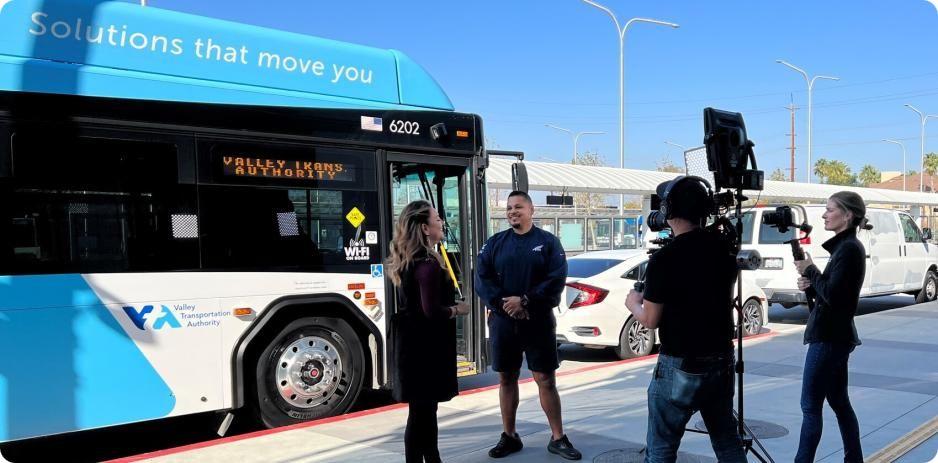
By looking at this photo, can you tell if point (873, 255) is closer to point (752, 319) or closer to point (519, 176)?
point (752, 319)

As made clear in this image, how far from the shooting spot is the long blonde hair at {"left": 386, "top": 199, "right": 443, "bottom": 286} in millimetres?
4129

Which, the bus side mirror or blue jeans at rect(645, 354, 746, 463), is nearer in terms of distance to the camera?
blue jeans at rect(645, 354, 746, 463)

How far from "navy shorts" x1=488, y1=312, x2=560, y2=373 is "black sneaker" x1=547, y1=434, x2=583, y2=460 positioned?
54cm

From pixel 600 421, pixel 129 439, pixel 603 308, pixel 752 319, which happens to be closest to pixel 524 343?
pixel 600 421

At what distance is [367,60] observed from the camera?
6996mm

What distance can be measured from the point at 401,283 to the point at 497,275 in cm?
108

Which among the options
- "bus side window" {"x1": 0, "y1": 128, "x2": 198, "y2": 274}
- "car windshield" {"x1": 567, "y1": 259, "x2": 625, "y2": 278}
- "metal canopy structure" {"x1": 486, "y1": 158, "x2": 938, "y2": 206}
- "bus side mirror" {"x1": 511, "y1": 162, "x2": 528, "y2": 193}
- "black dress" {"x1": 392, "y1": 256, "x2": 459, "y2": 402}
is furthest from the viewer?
"metal canopy structure" {"x1": 486, "y1": 158, "x2": 938, "y2": 206}

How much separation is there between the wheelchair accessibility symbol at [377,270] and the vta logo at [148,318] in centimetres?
173

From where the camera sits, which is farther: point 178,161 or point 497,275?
point 178,161

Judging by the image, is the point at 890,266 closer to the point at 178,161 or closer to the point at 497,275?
the point at 497,275

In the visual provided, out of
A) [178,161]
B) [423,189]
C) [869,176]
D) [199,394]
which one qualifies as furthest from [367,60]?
[869,176]

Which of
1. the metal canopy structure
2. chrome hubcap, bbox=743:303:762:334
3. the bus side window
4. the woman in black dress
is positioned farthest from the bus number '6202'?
the metal canopy structure

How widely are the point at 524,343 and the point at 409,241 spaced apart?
125cm

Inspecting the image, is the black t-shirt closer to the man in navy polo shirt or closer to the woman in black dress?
the woman in black dress
